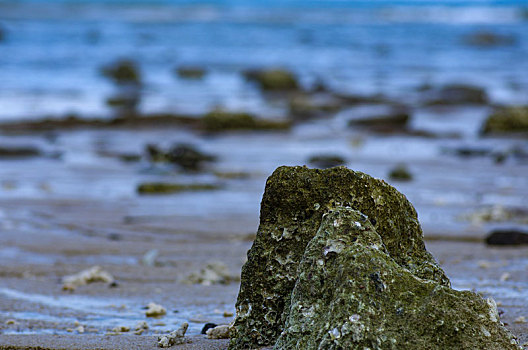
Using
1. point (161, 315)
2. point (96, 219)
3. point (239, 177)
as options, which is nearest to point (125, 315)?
point (161, 315)

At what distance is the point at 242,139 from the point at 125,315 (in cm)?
825

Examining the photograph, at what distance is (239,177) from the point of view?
28.9 ft

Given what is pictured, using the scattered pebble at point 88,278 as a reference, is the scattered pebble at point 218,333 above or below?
above

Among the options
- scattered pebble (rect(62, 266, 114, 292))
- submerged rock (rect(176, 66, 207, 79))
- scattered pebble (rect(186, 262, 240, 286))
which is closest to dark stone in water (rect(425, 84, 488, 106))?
submerged rock (rect(176, 66, 207, 79))

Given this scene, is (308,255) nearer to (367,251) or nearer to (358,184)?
(367,251)

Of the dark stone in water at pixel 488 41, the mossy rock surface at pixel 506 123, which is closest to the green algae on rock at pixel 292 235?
the mossy rock surface at pixel 506 123

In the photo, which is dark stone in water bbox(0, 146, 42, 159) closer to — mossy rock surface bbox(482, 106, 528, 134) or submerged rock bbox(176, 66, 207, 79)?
mossy rock surface bbox(482, 106, 528, 134)

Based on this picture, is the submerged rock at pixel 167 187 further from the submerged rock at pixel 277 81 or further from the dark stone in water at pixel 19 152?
the submerged rock at pixel 277 81

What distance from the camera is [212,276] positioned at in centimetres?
471

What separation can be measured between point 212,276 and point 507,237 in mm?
2252

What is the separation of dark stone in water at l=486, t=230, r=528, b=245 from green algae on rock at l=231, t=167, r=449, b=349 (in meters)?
2.77

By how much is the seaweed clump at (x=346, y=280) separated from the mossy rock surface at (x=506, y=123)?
32.1 feet

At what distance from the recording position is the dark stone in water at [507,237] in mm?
5438

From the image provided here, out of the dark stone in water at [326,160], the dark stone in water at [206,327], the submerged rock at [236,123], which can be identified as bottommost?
the dark stone in water at [326,160]
